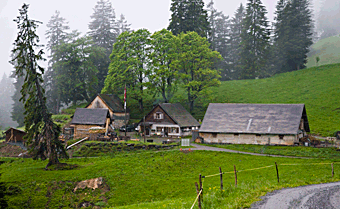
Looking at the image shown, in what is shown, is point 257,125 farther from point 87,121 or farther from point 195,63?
point 87,121

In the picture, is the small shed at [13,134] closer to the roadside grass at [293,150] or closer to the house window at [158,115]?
the house window at [158,115]

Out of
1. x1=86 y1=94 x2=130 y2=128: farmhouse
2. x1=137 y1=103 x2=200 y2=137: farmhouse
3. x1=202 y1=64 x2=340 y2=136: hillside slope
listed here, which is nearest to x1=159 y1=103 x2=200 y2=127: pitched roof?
x1=137 y1=103 x2=200 y2=137: farmhouse

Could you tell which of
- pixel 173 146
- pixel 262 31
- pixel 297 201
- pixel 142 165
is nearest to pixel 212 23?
pixel 262 31

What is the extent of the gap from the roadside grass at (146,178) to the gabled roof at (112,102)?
26524mm

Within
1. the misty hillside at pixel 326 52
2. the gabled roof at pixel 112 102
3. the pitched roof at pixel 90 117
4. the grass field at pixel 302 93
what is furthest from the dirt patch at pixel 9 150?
the misty hillside at pixel 326 52

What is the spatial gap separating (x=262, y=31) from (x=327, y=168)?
64.2 m

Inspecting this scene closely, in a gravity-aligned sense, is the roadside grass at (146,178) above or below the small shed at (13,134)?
below

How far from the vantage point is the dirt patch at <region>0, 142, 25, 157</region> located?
147 ft

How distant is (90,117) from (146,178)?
2778 cm

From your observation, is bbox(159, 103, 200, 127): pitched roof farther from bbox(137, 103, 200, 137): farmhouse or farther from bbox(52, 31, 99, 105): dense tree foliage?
bbox(52, 31, 99, 105): dense tree foliage

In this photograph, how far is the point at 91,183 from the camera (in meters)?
28.9

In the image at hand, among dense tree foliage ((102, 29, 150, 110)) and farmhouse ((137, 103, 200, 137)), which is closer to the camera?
farmhouse ((137, 103, 200, 137))

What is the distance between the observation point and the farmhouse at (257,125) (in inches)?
1686

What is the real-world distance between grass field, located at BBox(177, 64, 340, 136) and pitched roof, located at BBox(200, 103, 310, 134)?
7919 mm
